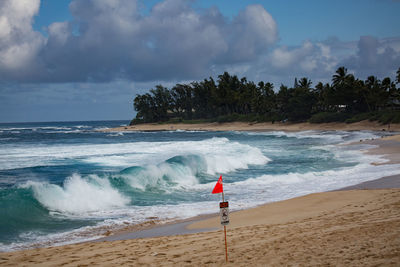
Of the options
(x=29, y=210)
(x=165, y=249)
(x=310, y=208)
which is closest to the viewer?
(x=165, y=249)

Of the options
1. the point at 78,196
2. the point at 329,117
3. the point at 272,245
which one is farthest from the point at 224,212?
the point at 329,117

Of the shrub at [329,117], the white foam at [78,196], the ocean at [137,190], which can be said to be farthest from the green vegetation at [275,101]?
the white foam at [78,196]

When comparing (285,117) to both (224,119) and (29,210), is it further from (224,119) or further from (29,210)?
(29,210)

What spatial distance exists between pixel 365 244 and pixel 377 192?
22.5 ft

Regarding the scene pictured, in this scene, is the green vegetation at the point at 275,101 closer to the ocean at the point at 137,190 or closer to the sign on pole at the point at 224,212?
the ocean at the point at 137,190

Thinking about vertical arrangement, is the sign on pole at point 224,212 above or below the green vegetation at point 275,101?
below

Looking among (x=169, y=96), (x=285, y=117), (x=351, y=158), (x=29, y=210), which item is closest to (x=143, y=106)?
(x=169, y=96)

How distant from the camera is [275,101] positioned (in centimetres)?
8769

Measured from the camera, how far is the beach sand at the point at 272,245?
18.9ft

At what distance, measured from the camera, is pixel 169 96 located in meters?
120

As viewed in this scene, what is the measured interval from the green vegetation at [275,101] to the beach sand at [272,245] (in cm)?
5350

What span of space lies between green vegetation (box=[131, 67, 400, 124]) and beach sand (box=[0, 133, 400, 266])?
53.5 meters

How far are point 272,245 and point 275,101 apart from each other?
83062 millimetres

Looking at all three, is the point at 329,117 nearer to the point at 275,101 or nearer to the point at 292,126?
the point at 292,126
